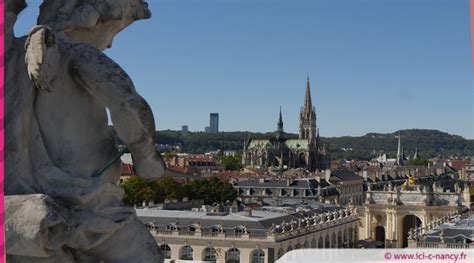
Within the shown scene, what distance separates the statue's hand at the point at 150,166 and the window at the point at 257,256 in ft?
115

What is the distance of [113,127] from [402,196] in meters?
56.3

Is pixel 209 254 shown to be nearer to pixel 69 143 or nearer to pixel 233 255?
pixel 233 255

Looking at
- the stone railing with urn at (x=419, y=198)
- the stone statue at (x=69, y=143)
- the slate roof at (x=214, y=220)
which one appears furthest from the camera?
the stone railing with urn at (x=419, y=198)

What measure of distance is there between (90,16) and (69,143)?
0.65 meters

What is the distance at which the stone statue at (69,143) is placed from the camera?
347cm

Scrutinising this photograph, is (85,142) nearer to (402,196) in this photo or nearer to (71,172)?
(71,172)

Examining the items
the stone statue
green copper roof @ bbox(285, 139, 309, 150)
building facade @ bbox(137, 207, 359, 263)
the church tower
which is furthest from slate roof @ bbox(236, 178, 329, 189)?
the church tower

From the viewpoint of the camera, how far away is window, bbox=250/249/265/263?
38.2 m

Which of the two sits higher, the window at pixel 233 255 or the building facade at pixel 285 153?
the building facade at pixel 285 153

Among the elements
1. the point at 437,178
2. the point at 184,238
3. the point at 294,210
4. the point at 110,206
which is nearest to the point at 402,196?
the point at 294,210

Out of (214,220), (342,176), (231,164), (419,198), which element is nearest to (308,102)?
(231,164)

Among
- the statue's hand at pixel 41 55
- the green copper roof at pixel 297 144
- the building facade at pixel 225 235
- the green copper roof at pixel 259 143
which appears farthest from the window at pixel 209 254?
the green copper roof at pixel 297 144

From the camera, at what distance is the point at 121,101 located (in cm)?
354

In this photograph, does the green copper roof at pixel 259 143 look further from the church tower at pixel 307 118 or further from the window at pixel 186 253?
the window at pixel 186 253
